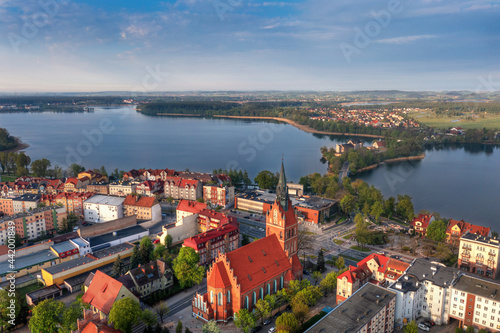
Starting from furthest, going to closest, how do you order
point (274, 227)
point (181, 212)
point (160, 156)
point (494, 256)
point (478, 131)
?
point (478, 131) → point (160, 156) → point (181, 212) → point (494, 256) → point (274, 227)

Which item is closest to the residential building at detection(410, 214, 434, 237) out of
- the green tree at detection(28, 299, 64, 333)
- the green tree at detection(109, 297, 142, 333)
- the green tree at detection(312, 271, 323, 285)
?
the green tree at detection(312, 271, 323, 285)

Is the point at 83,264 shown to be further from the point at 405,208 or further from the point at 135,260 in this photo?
the point at 405,208

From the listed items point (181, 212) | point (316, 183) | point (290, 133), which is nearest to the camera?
point (181, 212)

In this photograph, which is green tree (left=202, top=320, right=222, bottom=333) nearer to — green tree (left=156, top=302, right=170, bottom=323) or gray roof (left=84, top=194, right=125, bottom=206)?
green tree (left=156, top=302, right=170, bottom=323)

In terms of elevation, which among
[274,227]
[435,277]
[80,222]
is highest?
[274,227]

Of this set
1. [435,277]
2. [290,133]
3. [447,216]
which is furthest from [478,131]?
[435,277]

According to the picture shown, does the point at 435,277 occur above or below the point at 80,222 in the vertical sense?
above

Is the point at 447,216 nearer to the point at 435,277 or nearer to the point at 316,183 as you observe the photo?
the point at 316,183
